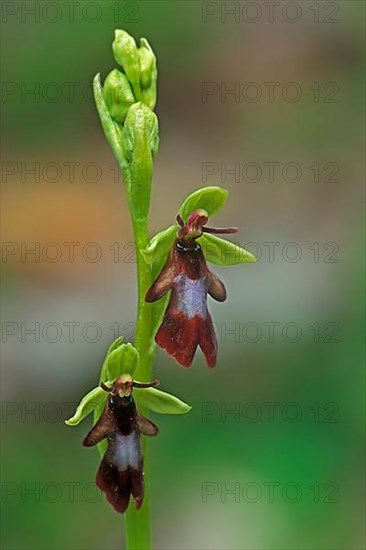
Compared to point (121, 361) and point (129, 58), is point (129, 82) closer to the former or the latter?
point (129, 58)

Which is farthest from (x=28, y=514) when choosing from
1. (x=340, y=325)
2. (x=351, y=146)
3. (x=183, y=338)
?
(x=351, y=146)

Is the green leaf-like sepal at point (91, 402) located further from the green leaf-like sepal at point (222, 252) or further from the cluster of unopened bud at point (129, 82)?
the cluster of unopened bud at point (129, 82)

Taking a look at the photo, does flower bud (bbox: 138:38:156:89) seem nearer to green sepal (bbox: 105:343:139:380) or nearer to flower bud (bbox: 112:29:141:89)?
flower bud (bbox: 112:29:141:89)

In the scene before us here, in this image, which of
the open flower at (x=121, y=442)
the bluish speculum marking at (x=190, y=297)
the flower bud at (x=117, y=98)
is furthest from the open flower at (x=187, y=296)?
the flower bud at (x=117, y=98)

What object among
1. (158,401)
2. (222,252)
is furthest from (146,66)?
(158,401)

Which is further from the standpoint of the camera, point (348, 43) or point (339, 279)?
point (348, 43)

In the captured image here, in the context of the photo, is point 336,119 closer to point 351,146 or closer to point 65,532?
→ point 351,146

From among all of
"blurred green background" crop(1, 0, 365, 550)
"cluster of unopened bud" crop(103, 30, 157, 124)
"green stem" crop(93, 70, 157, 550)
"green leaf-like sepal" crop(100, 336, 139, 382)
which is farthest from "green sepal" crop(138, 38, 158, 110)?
"blurred green background" crop(1, 0, 365, 550)
